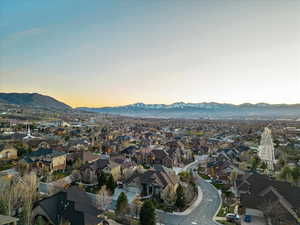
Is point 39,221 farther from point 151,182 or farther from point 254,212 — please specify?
point 254,212

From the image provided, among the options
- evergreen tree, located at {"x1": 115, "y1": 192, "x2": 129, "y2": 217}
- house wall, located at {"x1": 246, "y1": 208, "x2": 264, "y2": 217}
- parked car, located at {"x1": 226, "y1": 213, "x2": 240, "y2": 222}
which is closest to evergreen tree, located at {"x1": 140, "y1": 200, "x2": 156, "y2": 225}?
evergreen tree, located at {"x1": 115, "y1": 192, "x2": 129, "y2": 217}

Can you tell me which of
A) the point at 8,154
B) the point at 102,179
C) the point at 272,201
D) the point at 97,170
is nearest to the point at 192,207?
the point at 272,201

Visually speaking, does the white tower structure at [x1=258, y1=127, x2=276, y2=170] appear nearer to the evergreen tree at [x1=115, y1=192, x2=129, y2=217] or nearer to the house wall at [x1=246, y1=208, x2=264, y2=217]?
the house wall at [x1=246, y1=208, x2=264, y2=217]

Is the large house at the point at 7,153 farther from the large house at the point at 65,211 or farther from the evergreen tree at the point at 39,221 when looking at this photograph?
the evergreen tree at the point at 39,221

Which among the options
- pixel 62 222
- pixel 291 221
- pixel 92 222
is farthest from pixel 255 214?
pixel 62 222

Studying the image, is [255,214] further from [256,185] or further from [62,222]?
[62,222]

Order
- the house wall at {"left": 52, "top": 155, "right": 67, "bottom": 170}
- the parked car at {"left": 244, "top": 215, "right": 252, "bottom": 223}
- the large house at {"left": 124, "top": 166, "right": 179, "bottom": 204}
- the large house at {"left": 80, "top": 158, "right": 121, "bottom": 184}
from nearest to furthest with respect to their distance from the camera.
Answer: the parked car at {"left": 244, "top": 215, "right": 252, "bottom": 223} → the large house at {"left": 124, "top": 166, "right": 179, "bottom": 204} → the large house at {"left": 80, "top": 158, "right": 121, "bottom": 184} → the house wall at {"left": 52, "top": 155, "right": 67, "bottom": 170}
